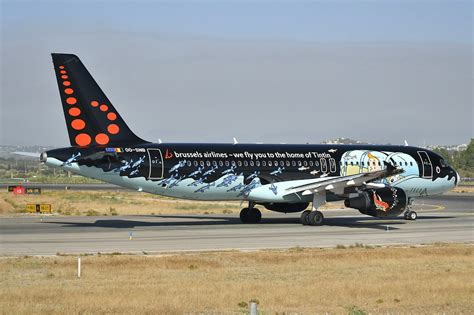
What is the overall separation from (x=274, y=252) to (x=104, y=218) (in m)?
19.7

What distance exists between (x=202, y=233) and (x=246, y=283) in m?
15.7

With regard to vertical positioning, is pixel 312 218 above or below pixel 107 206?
below

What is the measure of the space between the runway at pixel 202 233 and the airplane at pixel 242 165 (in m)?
1.53

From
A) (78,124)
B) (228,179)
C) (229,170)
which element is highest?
(78,124)

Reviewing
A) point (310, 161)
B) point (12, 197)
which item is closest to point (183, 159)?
point (310, 161)

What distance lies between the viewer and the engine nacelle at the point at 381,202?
136 ft

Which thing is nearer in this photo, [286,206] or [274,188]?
[274,188]

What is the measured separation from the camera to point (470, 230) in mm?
41625

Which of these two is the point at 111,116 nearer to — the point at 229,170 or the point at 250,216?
the point at 229,170

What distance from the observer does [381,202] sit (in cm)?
4141

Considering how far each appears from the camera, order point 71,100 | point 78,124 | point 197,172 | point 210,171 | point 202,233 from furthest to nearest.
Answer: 1. point 210,171
2. point 197,172
3. point 71,100
4. point 78,124
5. point 202,233

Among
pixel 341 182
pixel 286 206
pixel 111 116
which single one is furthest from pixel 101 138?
pixel 341 182

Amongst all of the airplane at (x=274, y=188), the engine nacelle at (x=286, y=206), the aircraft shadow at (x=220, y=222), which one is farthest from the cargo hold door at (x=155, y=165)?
the engine nacelle at (x=286, y=206)

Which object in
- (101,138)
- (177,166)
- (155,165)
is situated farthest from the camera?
(177,166)
